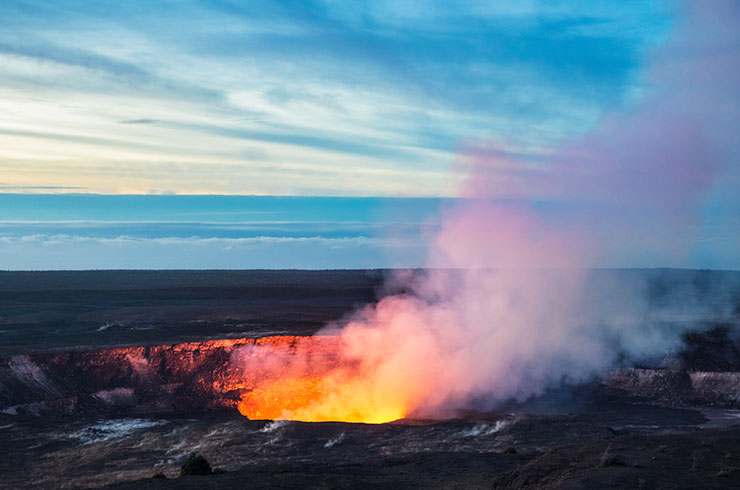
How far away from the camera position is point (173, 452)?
2547 centimetres

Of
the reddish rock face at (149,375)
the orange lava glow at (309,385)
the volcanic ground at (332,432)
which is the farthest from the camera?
the orange lava glow at (309,385)

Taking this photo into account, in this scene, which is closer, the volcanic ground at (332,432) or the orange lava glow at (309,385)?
the volcanic ground at (332,432)

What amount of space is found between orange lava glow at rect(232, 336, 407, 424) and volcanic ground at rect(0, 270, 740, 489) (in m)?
0.51

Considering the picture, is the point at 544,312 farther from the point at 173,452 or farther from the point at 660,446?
the point at 173,452

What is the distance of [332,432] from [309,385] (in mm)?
9285

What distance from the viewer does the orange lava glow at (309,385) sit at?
34.4m

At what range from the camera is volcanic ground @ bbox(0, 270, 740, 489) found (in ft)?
63.0

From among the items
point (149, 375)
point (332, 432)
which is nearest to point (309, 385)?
point (149, 375)

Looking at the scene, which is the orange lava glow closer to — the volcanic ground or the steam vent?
the steam vent

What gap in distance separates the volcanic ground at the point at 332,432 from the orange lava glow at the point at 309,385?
507 millimetres

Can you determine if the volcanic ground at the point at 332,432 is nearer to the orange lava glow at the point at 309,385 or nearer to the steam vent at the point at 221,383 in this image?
the steam vent at the point at 221,383

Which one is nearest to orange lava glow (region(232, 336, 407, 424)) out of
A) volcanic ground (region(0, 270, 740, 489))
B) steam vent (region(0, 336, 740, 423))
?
steam vent (region(0, 336, 740, 423))

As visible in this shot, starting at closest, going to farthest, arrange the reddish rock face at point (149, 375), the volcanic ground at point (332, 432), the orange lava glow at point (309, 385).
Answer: the volcanic ground at point (332, 432) < the reddish rock face at point (149, 375) < the orange lava glow at point (309, 385)

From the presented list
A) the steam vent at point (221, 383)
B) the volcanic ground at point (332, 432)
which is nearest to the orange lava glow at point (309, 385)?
the steam vent at point (221, 383)
